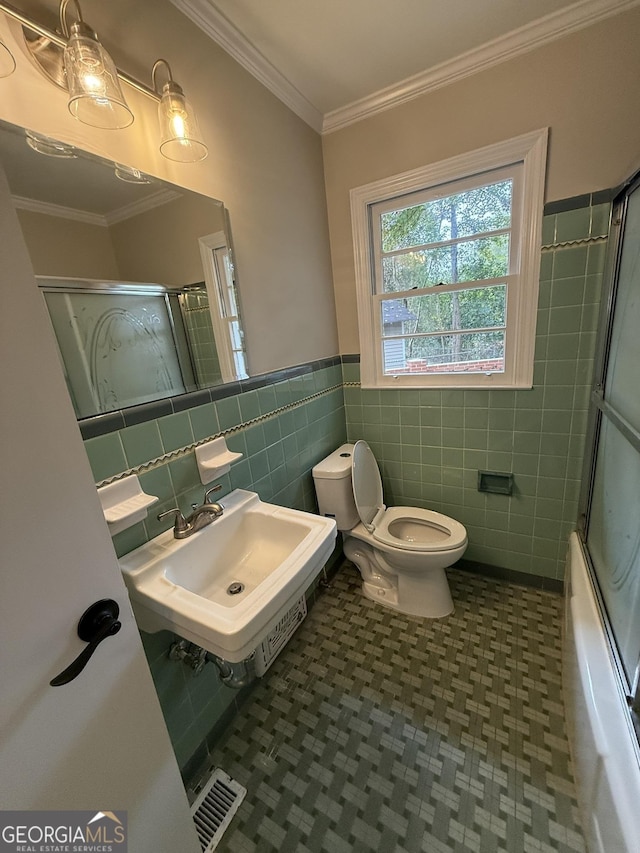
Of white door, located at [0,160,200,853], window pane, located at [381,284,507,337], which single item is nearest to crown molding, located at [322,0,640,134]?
window pane, located at [381,284,507,337]

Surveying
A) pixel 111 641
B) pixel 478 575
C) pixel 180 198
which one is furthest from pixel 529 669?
Result: pixel 180 198

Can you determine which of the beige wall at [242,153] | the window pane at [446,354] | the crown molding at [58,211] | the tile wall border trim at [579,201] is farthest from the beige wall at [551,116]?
the crown molding at [58,211]

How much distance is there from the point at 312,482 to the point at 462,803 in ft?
4.19

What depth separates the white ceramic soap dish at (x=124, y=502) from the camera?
2.76 ft

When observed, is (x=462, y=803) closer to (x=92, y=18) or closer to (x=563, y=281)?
(x=563, y=281)

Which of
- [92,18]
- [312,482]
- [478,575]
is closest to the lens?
[92,18]

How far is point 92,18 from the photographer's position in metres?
0.81

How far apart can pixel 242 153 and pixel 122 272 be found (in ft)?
2.51

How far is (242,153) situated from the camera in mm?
1276

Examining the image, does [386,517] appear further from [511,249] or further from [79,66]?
[79,66]

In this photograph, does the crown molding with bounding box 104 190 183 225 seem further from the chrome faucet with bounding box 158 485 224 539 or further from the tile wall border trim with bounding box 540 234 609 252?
the tile wall border trim with bounding box 540 234 609 252

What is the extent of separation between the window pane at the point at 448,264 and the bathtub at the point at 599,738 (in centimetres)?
147

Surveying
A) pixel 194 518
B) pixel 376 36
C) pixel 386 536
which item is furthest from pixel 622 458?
pixel 376 36

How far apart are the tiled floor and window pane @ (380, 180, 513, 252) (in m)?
1.95
